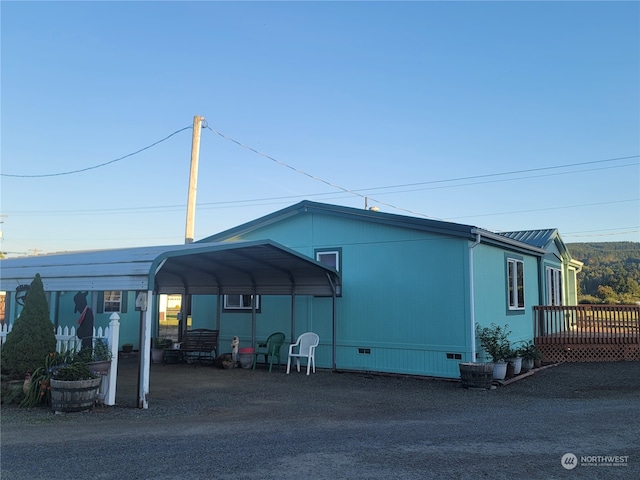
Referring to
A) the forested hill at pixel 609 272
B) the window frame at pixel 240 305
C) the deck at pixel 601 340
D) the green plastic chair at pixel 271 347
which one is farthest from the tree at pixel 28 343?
the forested hill at pixel 609 272

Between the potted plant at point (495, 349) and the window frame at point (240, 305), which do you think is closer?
the potted plant at point (495, 349)

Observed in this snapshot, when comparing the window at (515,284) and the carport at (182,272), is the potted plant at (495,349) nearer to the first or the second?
the window at (515,284)

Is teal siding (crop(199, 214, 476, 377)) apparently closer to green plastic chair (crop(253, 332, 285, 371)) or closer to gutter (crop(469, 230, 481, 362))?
gutter (crop(469, 230, 481, 362))

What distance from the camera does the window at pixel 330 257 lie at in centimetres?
1262

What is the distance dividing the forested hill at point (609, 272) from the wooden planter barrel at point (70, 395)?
100ft

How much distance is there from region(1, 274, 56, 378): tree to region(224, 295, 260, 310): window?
6.29 meters

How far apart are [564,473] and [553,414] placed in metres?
2.85

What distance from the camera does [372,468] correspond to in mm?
4832

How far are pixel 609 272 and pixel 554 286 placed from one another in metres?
34.4

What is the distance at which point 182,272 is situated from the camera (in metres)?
13.2

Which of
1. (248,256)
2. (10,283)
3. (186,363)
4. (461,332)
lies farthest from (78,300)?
(461,332)

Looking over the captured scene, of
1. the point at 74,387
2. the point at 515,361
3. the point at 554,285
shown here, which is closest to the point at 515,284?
the point at 515,361

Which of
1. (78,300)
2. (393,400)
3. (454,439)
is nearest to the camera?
(454,439)

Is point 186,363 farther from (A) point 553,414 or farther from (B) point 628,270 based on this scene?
(B) point 628,270
